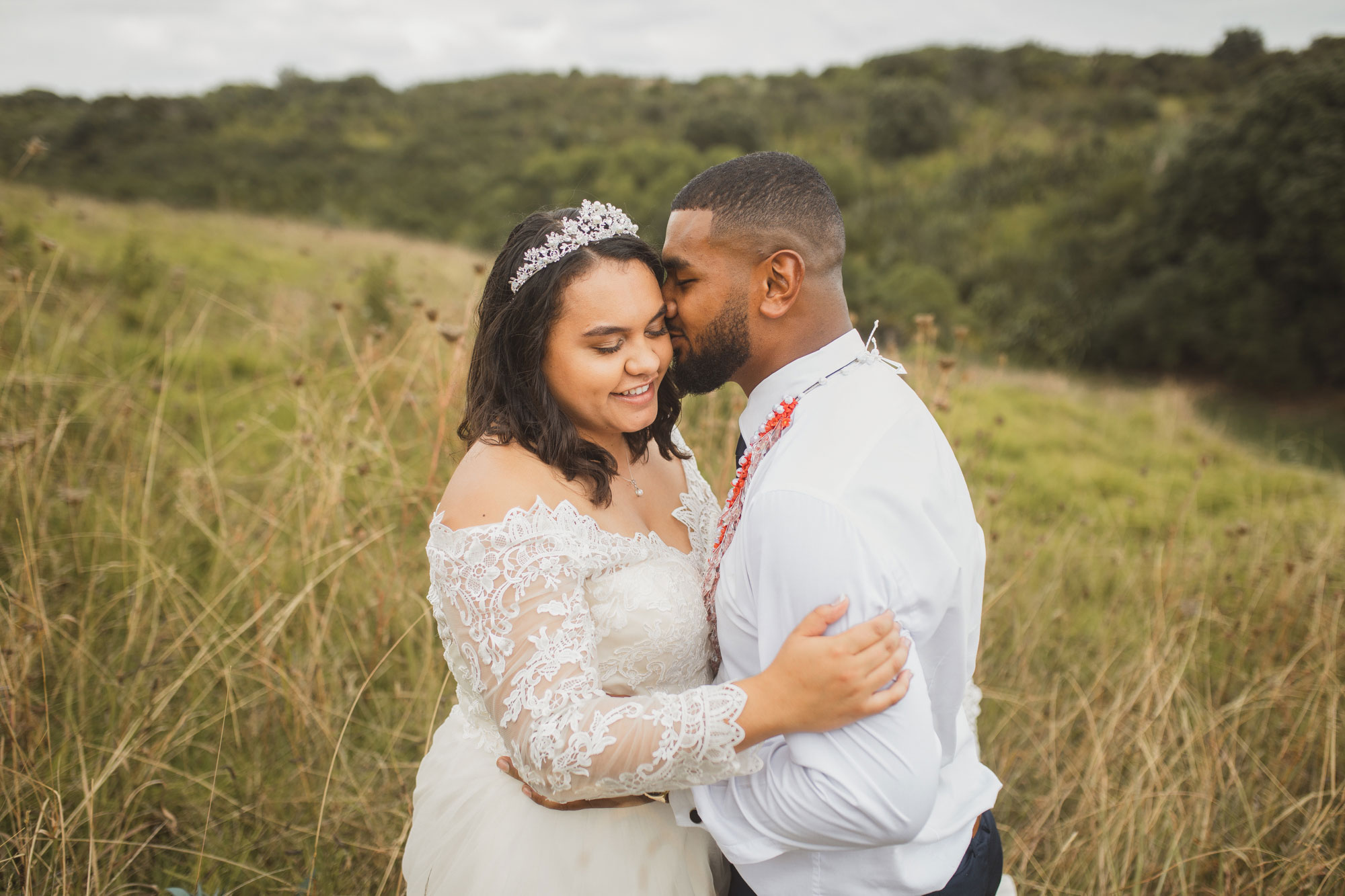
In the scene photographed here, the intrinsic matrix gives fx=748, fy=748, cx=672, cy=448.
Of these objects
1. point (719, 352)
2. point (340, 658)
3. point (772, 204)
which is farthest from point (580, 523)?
point (340, 658)

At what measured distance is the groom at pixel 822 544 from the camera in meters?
1.54

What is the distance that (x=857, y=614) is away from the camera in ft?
5.03

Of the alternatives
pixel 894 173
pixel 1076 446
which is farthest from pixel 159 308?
pixel 894 173

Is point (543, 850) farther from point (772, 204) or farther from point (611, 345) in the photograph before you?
point (772, 204)

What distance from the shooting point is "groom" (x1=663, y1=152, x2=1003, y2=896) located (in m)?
1.54

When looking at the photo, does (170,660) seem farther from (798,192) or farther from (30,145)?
(798,192)

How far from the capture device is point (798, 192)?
6.31 feet

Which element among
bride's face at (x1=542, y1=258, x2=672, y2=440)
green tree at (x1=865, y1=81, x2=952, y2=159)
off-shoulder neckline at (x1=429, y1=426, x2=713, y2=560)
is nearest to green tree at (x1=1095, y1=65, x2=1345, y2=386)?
off-shoulder neckline at (x1=429, y1=426, x2=713, y2=560)

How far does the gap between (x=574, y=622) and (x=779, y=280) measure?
100 centimetres

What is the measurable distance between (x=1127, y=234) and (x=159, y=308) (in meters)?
26.7

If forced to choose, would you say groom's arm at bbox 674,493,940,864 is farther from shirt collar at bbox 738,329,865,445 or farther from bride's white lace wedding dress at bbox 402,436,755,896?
shirt collar at bbox 738,329,865,445

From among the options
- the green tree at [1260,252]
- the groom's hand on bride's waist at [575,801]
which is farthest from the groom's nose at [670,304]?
the green tree at [1260,252]

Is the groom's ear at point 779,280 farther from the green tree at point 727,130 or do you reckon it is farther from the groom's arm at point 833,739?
the green tree at point 727,130

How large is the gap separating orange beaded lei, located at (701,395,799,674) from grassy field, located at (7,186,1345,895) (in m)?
0.89
